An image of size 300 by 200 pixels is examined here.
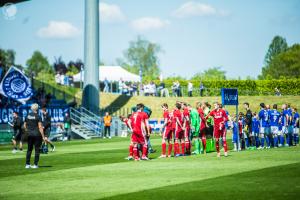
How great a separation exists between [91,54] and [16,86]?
11.6 m

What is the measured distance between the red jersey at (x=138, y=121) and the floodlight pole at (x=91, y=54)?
3488 centimetres

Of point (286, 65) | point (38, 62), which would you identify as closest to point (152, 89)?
point (286, 65)

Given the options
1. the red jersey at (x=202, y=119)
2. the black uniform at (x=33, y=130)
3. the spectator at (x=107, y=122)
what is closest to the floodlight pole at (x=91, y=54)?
the spectator at (x=107, y=122)

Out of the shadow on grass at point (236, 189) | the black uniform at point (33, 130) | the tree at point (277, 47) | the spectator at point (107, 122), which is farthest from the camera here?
the tree at point (277, 47)

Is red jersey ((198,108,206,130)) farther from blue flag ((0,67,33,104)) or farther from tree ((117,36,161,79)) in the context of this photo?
tree ((117,36,161,79))

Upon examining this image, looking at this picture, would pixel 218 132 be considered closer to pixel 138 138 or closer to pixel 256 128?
pixel 138 138

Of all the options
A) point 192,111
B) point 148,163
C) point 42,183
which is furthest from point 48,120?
point 42,183

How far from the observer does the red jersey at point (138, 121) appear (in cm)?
2700

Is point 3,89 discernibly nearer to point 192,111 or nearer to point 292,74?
point 192,111

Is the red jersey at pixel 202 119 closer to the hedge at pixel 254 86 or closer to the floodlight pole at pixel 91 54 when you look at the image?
the floodlight pole at pixel 91 54

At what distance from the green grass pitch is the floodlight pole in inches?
1358

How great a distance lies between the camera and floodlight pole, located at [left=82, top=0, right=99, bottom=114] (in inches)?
2413

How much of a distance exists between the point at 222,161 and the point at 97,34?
38180 millimetres

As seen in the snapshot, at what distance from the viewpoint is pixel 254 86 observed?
3007 inches
